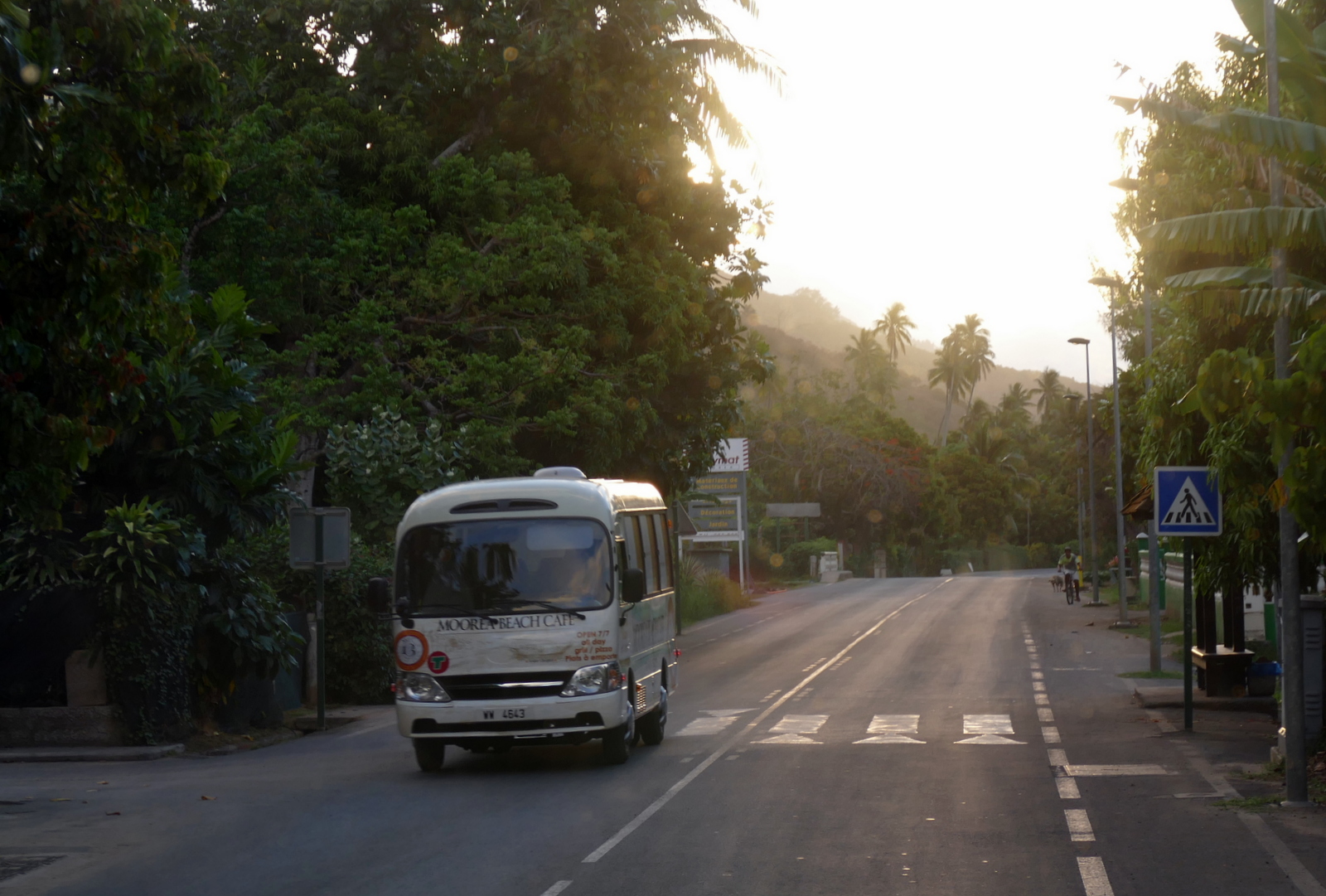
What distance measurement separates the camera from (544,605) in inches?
548

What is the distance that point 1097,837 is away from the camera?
10.1m

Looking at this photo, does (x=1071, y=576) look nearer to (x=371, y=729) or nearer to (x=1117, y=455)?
(x=1117, y=455)

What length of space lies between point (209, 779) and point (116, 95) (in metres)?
7.80

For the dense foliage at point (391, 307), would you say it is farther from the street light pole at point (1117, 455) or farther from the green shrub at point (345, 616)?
the street light pole at point (1117, 455)

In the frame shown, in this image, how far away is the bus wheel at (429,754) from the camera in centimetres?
1428

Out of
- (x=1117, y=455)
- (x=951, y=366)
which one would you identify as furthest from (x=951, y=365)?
(x=1117, y=455)

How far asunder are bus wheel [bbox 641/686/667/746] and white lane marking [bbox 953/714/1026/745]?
330cm

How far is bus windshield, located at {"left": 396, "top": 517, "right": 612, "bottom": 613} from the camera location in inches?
552

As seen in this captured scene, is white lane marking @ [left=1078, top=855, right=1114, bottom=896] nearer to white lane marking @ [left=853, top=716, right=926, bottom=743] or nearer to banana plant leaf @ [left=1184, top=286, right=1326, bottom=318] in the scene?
banana plant leaf @ [left=1184, top=286, right=1326, bottom=318]

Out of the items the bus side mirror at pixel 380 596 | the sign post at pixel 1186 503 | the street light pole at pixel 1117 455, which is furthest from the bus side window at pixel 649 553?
the street light pole at pixel 1117 455

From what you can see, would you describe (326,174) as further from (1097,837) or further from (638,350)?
(1097,837)

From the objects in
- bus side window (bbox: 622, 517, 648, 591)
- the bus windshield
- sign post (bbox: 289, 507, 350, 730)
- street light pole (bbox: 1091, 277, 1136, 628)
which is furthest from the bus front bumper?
street light pole (bbox: 1091, 277, 1136, 628)

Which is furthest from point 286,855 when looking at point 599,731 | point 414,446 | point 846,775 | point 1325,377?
point 414,446

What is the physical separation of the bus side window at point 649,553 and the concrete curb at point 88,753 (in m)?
5.82
